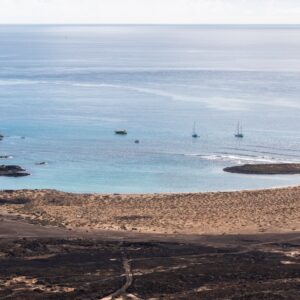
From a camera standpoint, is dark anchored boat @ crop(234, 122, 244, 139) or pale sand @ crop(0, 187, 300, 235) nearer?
pale sand @ crop(0, 187, 300, 235)

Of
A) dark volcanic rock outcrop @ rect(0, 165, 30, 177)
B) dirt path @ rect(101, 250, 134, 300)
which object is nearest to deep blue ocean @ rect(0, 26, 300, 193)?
dark volcanic rock outcrop @ rect(0, 165, 30, 177)

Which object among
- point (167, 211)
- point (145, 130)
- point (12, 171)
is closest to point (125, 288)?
point (167, 211)

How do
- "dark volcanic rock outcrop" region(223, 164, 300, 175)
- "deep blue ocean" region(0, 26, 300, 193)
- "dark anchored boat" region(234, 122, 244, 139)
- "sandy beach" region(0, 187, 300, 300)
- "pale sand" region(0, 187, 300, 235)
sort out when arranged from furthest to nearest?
"dark anchored boat" region(234, 122, 244, 139)
"dark volcanic rock outcrop" region(223, 164, 300, 175)
"deep blue ocean" region(0, 26, 300, 193)
"pale sand" region(0, 187, 300, 235)
"sandy beach" region(0, 187, 300, 300)

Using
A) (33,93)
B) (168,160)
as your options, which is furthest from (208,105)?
(168,160)

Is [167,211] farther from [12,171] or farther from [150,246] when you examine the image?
[12,171]

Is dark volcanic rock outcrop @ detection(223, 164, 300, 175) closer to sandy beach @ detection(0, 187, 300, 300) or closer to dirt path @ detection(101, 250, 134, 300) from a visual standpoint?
sandy beach @ detection(0, 187, 300, 300)

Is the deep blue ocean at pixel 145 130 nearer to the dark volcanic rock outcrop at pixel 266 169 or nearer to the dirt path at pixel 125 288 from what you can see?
the dark volcanic rock outcrop at pixel 266 169

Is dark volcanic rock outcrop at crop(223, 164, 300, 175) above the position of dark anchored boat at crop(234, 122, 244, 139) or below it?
below

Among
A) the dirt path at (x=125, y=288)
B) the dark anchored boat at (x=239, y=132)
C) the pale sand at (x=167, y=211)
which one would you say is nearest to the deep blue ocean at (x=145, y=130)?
the dark anchored boat at (x=239, y=132)
